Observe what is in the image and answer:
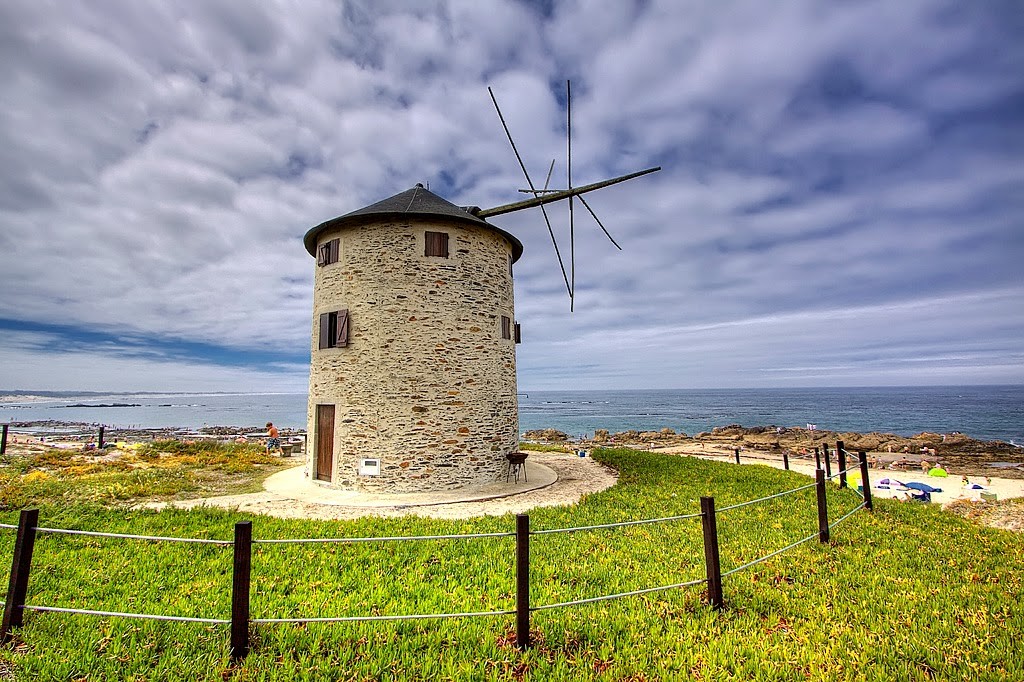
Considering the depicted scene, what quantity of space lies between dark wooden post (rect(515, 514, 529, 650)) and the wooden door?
10081 millimetres

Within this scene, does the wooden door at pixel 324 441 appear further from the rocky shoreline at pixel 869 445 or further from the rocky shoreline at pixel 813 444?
the rocky shoreline at pixel 869 445

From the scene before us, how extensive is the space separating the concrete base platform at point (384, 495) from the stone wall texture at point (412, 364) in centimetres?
30

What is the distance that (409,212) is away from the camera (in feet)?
42.8

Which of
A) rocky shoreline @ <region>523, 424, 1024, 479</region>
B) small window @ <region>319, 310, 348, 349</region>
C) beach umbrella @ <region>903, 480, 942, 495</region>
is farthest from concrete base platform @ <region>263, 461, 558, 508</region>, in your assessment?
rocky shoreline @ <region>523, 424, 1024, 479</region>

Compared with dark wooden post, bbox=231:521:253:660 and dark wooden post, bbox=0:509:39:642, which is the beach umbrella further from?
dark wooden post, bbox=0:509:39:642

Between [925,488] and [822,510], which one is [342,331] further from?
[925,488]

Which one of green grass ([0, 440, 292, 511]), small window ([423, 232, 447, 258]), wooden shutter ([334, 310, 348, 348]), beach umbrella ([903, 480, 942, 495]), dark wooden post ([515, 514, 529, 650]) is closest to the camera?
dark wooden post ([515, 514, 529, 650])

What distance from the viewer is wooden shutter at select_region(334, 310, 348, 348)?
13.2 metres

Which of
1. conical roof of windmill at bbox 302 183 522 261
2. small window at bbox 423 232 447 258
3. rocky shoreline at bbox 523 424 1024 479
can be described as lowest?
rocky shoreline at bbox 523 424 1024 479

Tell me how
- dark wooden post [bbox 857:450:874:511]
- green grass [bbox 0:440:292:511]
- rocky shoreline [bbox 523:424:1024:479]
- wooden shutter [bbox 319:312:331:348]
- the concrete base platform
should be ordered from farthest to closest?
rocky shoreline [bbox 523:424:1024:479] < wooden shutter [bbox 319:312:331:348] < the concrete base platform < green grass [bbox 0:440:292:511] < dark wooden post [bbox 857:450:874:511]

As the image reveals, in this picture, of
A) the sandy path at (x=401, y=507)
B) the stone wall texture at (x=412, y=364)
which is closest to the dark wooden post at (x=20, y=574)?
the sandy path at (x=401, y=507)

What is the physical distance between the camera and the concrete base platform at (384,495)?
11.6 m

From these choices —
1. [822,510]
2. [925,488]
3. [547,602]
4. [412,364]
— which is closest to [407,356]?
[412,364]

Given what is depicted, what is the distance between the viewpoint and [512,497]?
12.2 meters
